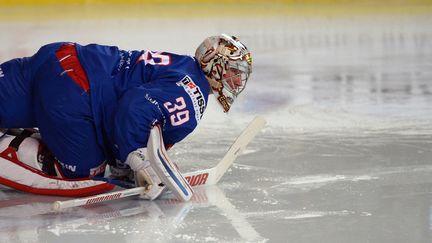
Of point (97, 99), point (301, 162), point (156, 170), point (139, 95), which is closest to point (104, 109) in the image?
point (97, 99)

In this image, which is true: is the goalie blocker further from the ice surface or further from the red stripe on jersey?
the red stripe on jersey

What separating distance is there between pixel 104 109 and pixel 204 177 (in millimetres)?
502

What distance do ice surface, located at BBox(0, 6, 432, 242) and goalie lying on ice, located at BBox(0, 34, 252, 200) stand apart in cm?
11

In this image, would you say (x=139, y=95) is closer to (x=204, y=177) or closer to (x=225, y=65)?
(x=225, y=65)

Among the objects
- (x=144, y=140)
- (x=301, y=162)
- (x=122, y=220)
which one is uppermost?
(x=144, y=140)

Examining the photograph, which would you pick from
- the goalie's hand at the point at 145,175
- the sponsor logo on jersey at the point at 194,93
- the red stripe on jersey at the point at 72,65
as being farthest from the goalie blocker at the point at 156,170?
the red stripe on jersey at the point at 72,65

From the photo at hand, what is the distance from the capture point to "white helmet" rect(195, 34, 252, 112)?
354cm

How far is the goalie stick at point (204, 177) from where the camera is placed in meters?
3.20

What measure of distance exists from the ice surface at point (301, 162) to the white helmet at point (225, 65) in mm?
378

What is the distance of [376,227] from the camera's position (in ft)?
9.78

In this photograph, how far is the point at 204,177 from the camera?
12.1ft

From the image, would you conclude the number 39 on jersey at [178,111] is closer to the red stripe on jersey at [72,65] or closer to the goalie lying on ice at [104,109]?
the goalie lying on ice at [104,109]

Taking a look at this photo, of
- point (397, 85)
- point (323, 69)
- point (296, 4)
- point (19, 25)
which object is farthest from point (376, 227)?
point (296, 4)

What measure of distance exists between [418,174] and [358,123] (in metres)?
1.11
